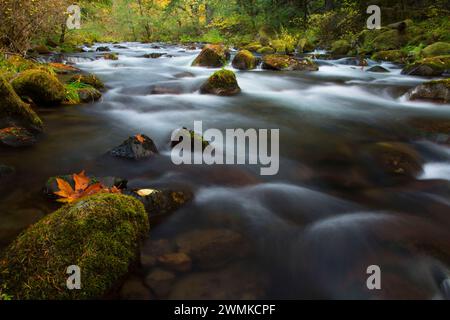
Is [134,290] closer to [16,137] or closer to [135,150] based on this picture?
[135,150]

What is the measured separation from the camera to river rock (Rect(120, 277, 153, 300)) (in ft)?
7.47

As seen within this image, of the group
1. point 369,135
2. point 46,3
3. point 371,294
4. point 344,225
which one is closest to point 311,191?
point 344,225

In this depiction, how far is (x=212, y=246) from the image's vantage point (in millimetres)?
2793

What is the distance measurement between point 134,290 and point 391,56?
1422 cm

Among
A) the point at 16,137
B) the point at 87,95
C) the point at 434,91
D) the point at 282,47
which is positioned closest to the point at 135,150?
the point at 16,137

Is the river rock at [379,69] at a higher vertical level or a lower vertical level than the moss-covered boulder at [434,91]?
higher

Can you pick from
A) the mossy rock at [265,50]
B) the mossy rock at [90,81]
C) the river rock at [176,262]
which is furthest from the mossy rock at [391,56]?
the river rock at [176,262]

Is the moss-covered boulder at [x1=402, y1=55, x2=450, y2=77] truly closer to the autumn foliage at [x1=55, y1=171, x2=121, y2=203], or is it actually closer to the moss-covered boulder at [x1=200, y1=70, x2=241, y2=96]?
the moss-covered boulder at [x1=200, y1=70, x2=241, y2=96]

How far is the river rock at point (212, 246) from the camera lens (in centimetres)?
263

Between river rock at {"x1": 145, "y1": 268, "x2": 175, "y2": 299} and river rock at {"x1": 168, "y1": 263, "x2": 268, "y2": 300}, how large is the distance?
0.15ft

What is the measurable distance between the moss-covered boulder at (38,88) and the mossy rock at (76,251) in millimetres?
4652

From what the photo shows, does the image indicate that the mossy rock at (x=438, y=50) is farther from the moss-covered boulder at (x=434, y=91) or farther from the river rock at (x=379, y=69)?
the moss-covered boulder at (x=434, y=91)

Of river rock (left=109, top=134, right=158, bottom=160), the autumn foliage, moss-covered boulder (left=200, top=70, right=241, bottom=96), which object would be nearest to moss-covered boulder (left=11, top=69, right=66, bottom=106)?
river rock (left=109, top=134, right=158, bottom=160)
